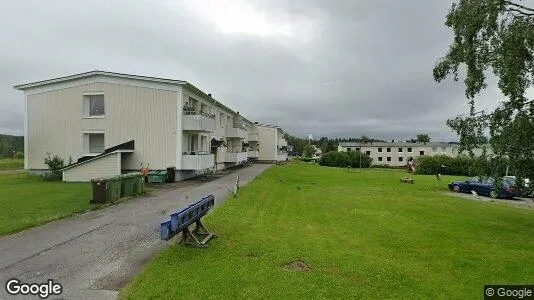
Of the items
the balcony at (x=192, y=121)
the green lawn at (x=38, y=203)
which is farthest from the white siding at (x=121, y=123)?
the green lawn at (x=38, y=203)

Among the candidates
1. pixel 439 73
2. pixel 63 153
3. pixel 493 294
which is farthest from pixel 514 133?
pixel 63 153

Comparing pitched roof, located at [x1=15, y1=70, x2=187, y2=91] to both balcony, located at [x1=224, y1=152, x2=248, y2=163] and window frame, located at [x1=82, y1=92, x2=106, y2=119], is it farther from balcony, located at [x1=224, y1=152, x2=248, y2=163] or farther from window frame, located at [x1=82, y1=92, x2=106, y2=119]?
balcony, located at [x1=224, y1=152, x2=248, y2=163]

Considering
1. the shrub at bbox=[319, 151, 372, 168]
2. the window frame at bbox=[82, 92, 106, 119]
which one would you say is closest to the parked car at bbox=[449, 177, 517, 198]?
the window frame at bbox=[82, 92, 106, 119]

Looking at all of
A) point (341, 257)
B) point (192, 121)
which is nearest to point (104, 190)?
point (341, 257)

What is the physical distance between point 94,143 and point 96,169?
14.8ft

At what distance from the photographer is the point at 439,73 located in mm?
15547

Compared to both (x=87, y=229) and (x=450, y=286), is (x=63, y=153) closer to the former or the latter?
(x=87, y=229)

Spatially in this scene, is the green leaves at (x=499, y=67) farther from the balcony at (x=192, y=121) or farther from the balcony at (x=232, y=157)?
the balcony at (x=232, y=157)

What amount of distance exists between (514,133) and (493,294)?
667 centimetres

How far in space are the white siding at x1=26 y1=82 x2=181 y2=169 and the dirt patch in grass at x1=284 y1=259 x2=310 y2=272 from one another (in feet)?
69.9

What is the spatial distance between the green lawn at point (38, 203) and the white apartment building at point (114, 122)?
16.1 ft

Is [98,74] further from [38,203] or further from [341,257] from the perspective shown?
[341,257]

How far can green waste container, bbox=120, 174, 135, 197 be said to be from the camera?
19.8 m

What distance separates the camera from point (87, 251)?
32.9 ft
